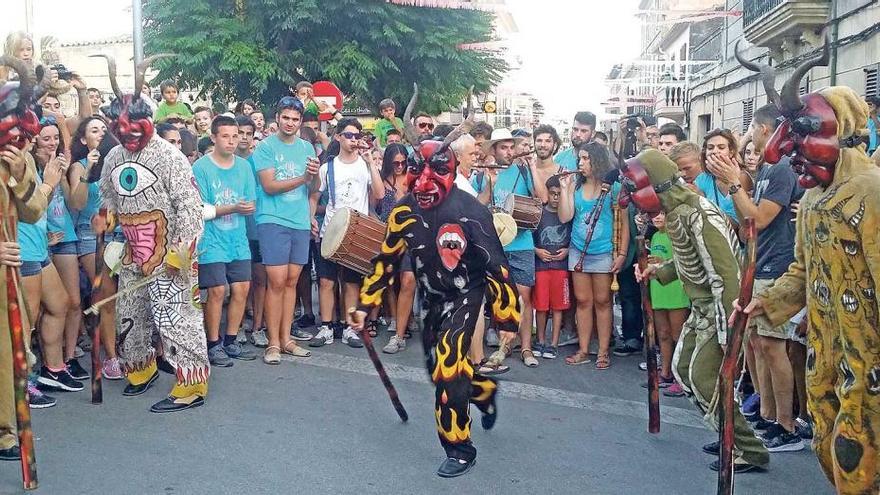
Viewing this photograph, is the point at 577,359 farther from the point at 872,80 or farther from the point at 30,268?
the point at 872,80

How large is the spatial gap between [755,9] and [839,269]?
16.6m

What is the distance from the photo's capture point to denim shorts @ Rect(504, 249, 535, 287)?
7.68 meters

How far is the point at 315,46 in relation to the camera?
746 inches

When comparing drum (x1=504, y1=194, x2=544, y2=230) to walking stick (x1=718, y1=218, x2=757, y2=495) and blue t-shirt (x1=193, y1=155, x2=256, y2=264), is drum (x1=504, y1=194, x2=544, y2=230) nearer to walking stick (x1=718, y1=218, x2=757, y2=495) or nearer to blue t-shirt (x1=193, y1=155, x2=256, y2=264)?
blue t-shirt (x1=193, y1=155, x2=256, y2=264)

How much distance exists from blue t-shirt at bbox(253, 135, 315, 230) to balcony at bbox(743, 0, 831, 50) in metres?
11.7

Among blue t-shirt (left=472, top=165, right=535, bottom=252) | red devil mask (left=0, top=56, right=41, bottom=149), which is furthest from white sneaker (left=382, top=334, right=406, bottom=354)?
red devil mask (left=0, top=56, right=41, bottom=149)

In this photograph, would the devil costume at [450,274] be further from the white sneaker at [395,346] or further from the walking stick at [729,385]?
the white sneaker at [395,346]

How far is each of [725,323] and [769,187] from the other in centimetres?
118

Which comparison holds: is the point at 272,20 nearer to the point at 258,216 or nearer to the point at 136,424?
the point at 258,216

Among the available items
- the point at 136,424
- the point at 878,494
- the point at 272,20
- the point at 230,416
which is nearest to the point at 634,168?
the point at 878,494

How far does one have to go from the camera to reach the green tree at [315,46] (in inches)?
710

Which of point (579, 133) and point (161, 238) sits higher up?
point (579, 133)

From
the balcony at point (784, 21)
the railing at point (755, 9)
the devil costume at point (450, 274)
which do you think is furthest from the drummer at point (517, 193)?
the railing at point (755, 9)

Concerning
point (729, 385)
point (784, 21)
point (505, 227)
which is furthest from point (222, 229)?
point (784, 21)
